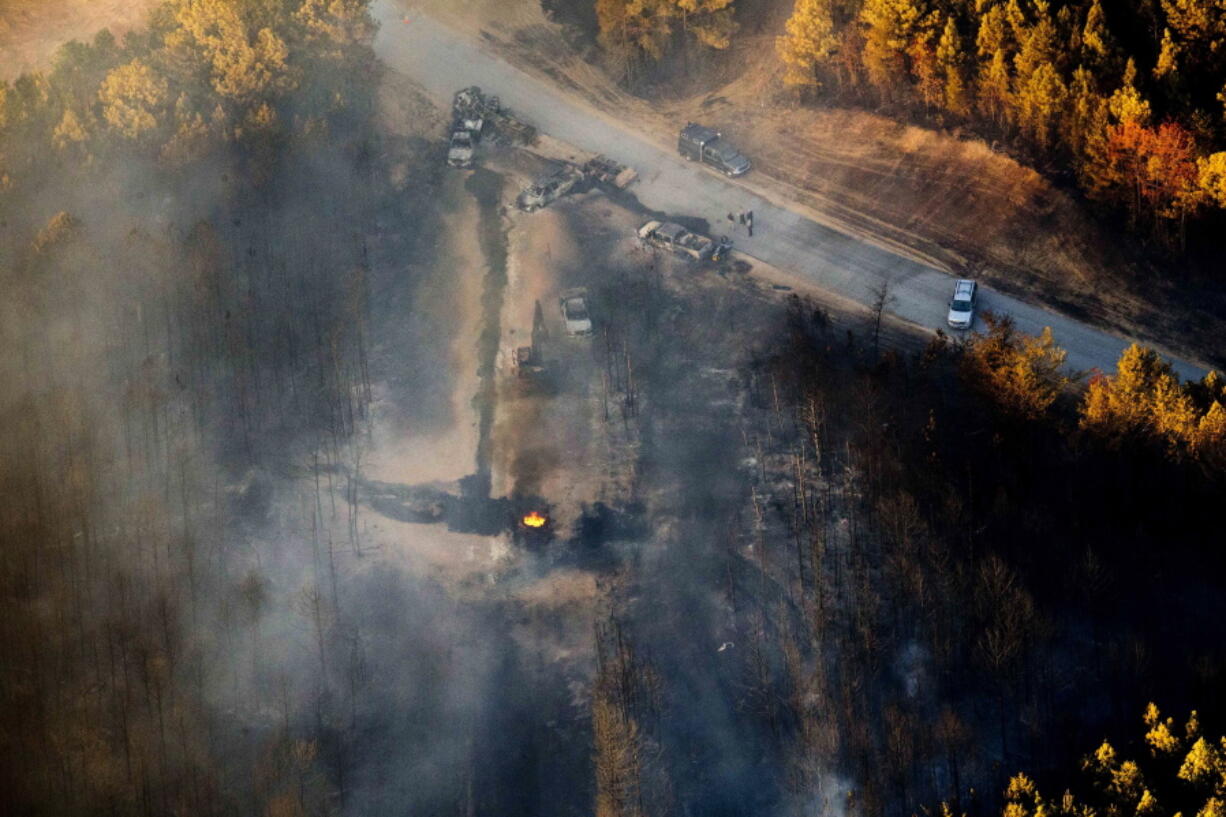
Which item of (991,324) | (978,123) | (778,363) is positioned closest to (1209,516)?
(991,324)

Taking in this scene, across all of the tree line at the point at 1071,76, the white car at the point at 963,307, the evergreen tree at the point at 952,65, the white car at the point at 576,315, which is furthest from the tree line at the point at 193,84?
the white car at the point at 963,307

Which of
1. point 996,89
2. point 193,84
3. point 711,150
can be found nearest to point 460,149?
point 711,150

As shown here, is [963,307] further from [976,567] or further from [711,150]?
[711,150]

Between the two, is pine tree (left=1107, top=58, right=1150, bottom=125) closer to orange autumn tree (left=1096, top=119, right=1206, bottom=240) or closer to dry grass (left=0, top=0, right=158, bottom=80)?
orange autumn tree (left=1096, top=119, right=1206, bottom=240)

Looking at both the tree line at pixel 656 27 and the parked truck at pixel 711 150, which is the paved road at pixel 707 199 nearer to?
the parked truck at pixel 711 150

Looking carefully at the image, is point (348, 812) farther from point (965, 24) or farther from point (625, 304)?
point (965, 24)

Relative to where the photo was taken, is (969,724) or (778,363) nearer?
(969,724)
